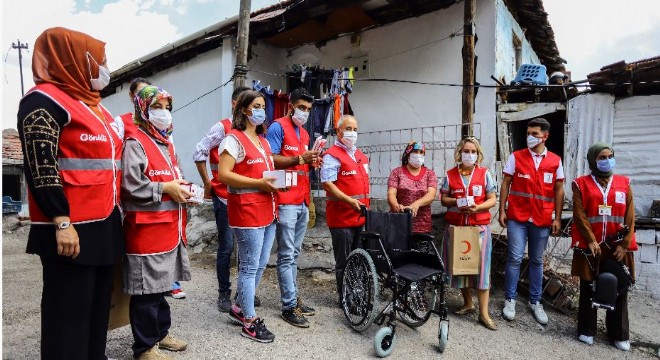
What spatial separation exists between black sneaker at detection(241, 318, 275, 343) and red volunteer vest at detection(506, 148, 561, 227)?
2774 millimetres

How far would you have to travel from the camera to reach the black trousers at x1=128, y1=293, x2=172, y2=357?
243cm

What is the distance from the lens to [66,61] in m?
2.04

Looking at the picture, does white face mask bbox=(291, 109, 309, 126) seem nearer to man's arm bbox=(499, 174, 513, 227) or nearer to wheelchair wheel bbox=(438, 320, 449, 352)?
wheelchair wheel bbox=(438, 320, 449, 352)

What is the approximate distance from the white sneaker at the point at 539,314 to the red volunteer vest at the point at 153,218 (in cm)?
370

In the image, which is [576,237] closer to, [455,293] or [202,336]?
[455,293]

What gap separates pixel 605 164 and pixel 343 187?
2.56m

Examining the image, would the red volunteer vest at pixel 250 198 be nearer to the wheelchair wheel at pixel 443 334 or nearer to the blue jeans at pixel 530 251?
the wheelchair wheel at pixel 443 334

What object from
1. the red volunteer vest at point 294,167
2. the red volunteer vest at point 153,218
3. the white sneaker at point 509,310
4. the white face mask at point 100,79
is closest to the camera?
the white face mask at point 100,79

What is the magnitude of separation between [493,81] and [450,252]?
3664mm

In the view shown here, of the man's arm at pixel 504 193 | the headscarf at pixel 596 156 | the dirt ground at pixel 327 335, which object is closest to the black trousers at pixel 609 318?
the dirt ground at pixel 327 335

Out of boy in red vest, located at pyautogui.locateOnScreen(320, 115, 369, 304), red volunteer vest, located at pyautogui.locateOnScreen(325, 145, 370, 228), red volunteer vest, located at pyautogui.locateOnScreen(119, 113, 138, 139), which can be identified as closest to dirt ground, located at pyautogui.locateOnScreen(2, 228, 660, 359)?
boy in red vest, located at pyautogui.locateOnScreen(320, 115, 369, 304)

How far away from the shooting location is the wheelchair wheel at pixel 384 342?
297 cm

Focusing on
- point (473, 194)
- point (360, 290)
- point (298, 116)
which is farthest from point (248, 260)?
point (473, 194)

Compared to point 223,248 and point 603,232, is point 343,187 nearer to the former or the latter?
point 223,248
